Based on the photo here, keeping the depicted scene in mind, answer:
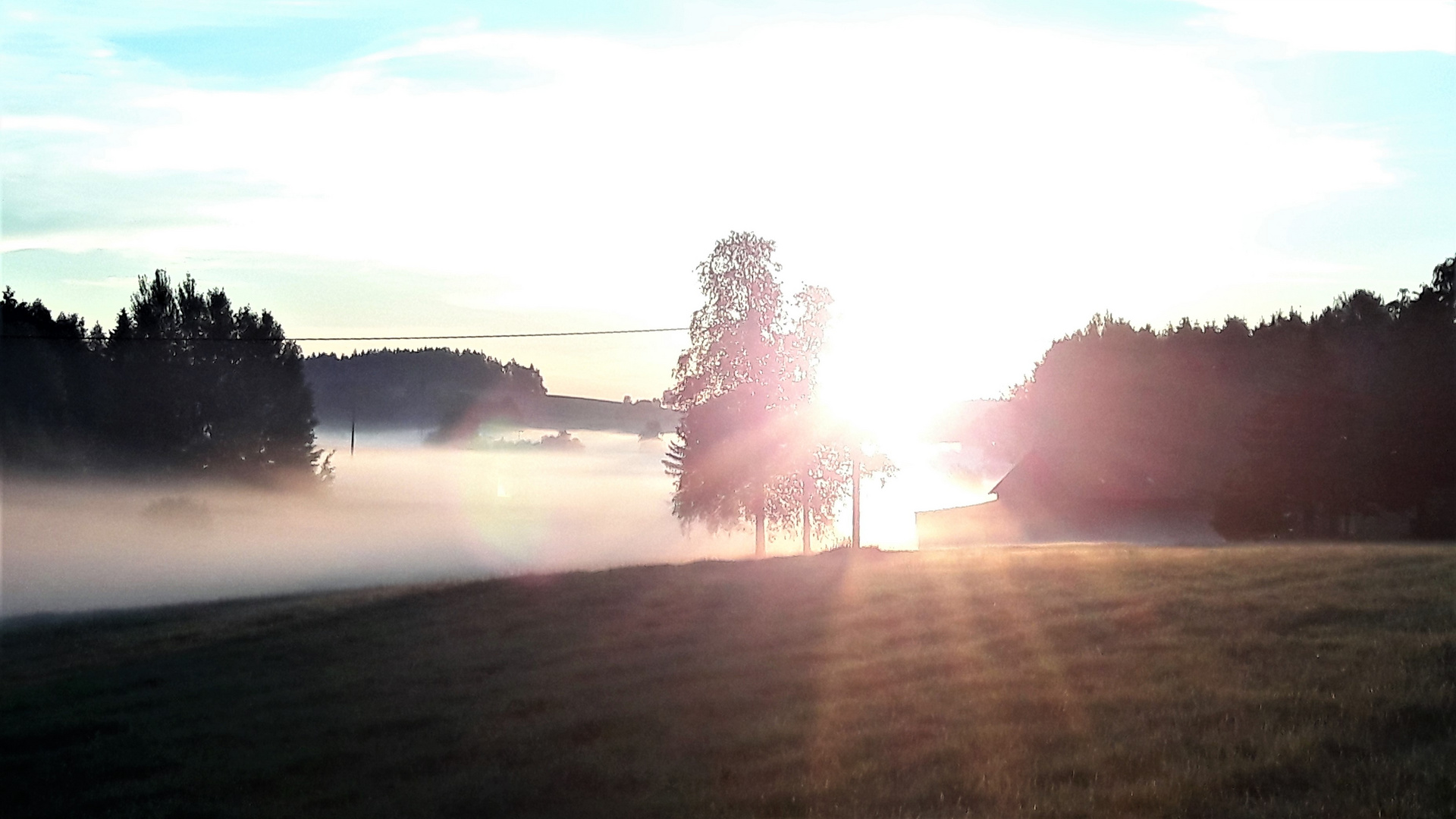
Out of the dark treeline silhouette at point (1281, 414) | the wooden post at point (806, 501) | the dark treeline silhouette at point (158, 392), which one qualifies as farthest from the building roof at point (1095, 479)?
the dark treeline silhouette at point (158, 392)

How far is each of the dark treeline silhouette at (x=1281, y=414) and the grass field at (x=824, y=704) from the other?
119 ft

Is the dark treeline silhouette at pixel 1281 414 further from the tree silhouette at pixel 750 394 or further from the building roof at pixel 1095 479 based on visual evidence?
the tree silhouette at pixel 750 394

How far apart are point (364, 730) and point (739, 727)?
646cm

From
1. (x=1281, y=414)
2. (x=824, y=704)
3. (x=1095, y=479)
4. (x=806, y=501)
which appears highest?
(x=1281, y=414)

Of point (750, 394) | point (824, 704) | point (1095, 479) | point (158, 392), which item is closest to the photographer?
point (824, 704)

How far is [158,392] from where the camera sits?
246 feet

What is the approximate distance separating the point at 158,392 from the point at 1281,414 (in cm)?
6431

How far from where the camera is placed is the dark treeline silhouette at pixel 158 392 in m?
70.1

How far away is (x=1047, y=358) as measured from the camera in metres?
119

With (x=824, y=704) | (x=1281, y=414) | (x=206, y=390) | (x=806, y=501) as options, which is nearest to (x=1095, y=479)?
(x=1281, y=414)

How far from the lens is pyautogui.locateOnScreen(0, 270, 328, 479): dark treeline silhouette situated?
2761 inches

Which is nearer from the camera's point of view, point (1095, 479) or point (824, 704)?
point (824, 704)

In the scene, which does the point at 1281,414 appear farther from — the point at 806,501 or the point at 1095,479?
the point at 806,501

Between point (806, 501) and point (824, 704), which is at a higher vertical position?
point (806, 501)
